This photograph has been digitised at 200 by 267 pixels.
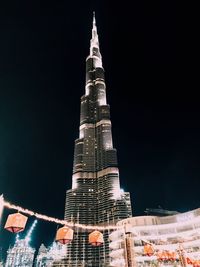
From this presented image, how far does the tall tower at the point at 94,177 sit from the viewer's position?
94188 millimetres

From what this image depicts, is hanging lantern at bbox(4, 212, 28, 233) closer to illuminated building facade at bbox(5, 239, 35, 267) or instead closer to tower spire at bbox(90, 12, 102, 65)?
illuminated building facade at bbox(5, 239, 35, 267)

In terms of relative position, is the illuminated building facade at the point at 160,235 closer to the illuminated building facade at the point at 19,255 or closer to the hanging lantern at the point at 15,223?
the hanging lantern at the point at 15,223

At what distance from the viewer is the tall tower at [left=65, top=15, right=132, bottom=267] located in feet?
309

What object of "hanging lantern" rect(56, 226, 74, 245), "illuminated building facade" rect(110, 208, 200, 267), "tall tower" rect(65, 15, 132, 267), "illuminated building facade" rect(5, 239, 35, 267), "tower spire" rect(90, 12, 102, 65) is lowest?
"hanging lantern" rect(56, 226, 74, 245)

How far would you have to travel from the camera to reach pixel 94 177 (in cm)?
11956

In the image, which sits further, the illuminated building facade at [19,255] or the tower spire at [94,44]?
the tower spire at [94,44]

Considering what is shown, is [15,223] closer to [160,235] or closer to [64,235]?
[64,235]

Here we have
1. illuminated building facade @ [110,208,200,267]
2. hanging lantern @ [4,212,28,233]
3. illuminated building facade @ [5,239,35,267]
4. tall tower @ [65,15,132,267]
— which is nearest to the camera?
hanging lantern @ [4,212,28,233]

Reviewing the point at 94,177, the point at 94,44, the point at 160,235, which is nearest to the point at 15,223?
the point at 160,235

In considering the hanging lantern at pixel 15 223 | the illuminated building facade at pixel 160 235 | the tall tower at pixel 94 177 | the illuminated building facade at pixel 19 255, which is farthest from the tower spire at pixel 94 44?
the hanging lantern at pixel 15 223

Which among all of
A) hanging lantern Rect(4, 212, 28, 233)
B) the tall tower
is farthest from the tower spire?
hanging lantern Rect(4, 212, 28, 233)

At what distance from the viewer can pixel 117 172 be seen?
115125 mm

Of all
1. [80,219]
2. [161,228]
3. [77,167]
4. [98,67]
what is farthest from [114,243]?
[98,67]

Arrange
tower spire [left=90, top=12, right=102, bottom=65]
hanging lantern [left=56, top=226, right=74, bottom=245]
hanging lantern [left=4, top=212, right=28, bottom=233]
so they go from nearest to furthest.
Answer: hanging lantern [left=4, top=212, right=28, bottom=233] < hanging lantern [left=56, top=226, right=74, bottom=245] < tower spire [left=90, top=12, right=102, bottom=65]
